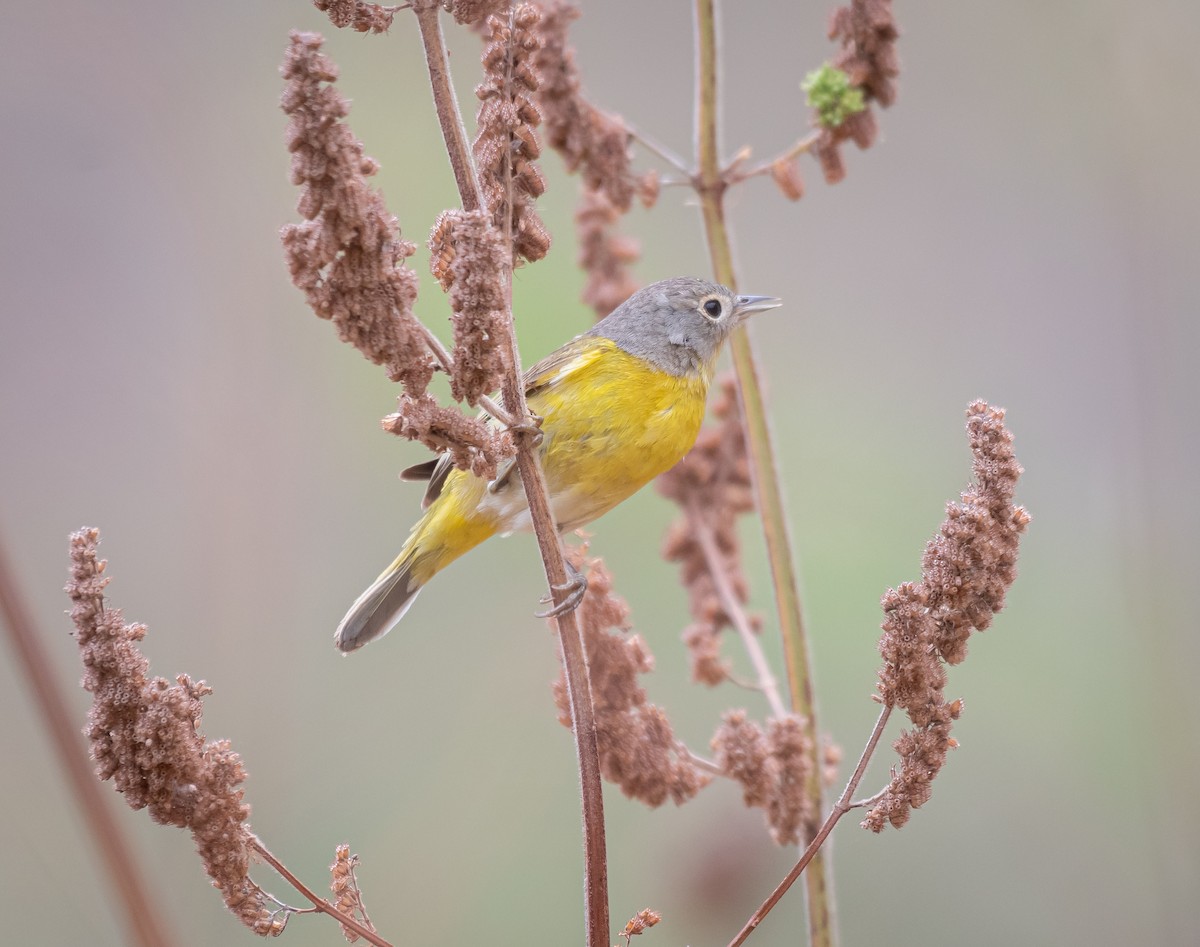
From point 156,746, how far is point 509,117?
1030 millimetres

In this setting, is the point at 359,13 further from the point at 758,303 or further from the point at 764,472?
the point at 758,303

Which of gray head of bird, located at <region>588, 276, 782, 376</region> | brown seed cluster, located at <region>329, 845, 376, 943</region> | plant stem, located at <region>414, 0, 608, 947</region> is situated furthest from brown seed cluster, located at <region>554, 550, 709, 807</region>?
gray head of bird, located at <region>588, 276, 782, 376</region>

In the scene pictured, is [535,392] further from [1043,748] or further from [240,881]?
[1043,748]

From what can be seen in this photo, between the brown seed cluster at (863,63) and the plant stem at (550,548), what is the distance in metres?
1.23

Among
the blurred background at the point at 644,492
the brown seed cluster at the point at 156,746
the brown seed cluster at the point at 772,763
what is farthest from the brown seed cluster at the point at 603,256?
the brown seed cluster at the point at 156,746

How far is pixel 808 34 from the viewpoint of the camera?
6508 millimetres

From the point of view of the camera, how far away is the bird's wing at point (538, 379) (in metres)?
3.36

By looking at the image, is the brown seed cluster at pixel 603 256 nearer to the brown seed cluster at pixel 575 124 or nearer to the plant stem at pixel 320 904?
the brown seed cluster at pixel 575 124

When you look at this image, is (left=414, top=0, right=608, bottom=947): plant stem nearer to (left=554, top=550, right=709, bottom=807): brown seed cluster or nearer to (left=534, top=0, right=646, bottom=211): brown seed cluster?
(left=554, top=550, right=709, bottom=807): brown seed cluster

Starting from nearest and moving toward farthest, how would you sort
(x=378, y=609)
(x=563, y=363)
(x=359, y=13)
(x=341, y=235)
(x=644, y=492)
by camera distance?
1. (x=341, y=235)
2. (x=359, y=13)
3. (x=378, y=609)
4. (x=563, y=363)
5. (x=644, y=492)

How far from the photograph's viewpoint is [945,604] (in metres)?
1.80

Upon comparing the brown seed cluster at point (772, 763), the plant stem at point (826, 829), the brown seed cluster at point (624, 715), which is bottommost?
the plant stem at point (826, 829)

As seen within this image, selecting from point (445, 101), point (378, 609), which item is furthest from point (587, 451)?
point (445, 101)

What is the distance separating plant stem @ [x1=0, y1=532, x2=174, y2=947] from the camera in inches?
48.7
